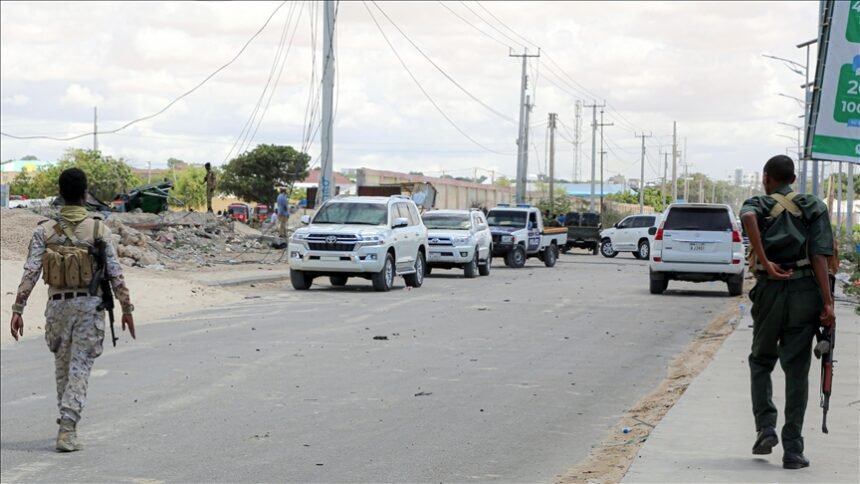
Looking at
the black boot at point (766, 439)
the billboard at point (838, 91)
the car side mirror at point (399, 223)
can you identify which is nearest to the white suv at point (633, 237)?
the car side mirror at point (399, 223)

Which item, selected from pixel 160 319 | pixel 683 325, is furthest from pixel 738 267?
pixel 160 319

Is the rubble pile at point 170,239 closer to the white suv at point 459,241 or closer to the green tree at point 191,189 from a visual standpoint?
the white suv at point 459,241

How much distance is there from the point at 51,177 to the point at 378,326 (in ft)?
203

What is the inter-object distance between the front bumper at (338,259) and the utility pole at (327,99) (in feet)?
45.8

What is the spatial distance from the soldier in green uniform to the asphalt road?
7.22ft

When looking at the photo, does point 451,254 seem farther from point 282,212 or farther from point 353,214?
point 282,212

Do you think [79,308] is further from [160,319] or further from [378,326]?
[160,319]

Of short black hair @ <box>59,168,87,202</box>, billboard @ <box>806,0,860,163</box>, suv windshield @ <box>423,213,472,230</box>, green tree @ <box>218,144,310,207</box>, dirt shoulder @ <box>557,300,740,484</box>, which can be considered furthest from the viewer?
green tree @ <box>218,144,310,207</box>

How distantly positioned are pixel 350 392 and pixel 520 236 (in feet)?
87.6

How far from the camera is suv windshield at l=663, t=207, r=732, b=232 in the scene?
26438 millimetres

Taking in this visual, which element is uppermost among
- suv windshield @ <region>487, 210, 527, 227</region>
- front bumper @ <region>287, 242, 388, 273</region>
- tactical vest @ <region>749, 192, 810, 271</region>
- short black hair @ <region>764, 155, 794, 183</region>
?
short black hair @ <region>764, 155, 794, 183</region>

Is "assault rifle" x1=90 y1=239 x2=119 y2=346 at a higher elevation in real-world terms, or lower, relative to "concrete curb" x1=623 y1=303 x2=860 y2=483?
higher

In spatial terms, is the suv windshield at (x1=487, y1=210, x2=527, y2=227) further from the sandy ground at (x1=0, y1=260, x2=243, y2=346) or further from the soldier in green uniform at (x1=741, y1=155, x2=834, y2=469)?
the soldier in green uniform at (x1=741, y1=155, x2=834, y2=469)

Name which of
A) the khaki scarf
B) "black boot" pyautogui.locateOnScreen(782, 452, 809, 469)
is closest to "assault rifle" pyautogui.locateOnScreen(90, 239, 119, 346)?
the khaki scarf
